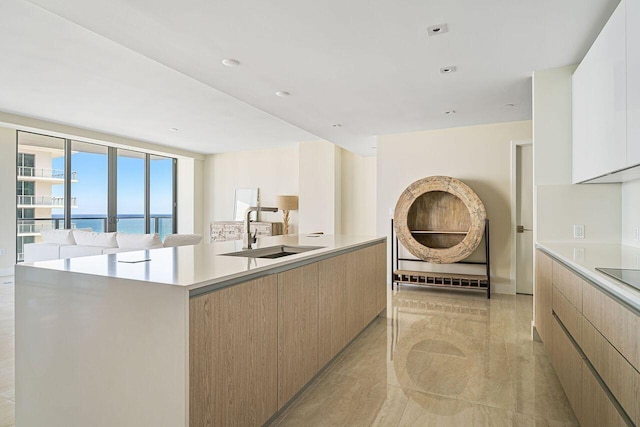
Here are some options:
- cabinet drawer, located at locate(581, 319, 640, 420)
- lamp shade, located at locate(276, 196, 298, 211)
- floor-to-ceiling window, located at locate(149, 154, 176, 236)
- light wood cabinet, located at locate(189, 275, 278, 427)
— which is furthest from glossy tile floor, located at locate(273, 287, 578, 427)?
floor-to-ceiling window, located at locate(149, 154, 176, 236)

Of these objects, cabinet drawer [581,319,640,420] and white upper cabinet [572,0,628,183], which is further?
white upper cabinet [572,0,628,183]

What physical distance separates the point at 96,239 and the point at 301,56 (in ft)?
12.9

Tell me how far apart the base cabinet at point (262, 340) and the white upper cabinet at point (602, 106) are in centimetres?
181

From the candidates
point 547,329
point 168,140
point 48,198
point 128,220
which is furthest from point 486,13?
point 128,220

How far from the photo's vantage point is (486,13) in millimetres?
2229

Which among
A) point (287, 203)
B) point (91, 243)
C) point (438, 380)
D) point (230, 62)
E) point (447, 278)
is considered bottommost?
point (438, 380)

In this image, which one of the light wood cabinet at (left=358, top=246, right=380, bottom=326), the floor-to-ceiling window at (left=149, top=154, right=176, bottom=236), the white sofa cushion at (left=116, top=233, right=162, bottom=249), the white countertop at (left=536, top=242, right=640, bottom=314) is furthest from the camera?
the floor-to-ceiling window at (left=149, top=154, right=176, bottom=236)

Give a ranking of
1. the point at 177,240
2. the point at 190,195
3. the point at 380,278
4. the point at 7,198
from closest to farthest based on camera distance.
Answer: the point at 380,278 → the point at 177,240 → the point at 7,198 → the point at 190,195

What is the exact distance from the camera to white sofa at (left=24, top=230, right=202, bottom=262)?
4.51 meters

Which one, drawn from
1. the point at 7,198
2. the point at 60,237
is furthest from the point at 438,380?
the point at 7,198

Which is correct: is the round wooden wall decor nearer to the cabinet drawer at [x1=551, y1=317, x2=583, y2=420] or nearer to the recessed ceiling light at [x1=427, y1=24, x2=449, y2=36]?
the cabinet drawer at [x1=551, y1=317, x2=583, y2=420]

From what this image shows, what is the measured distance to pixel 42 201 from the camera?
667cm

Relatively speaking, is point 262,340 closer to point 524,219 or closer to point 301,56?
point 301,56

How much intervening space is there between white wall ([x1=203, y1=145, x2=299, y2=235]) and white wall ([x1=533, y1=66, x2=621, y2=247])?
18.9ft
